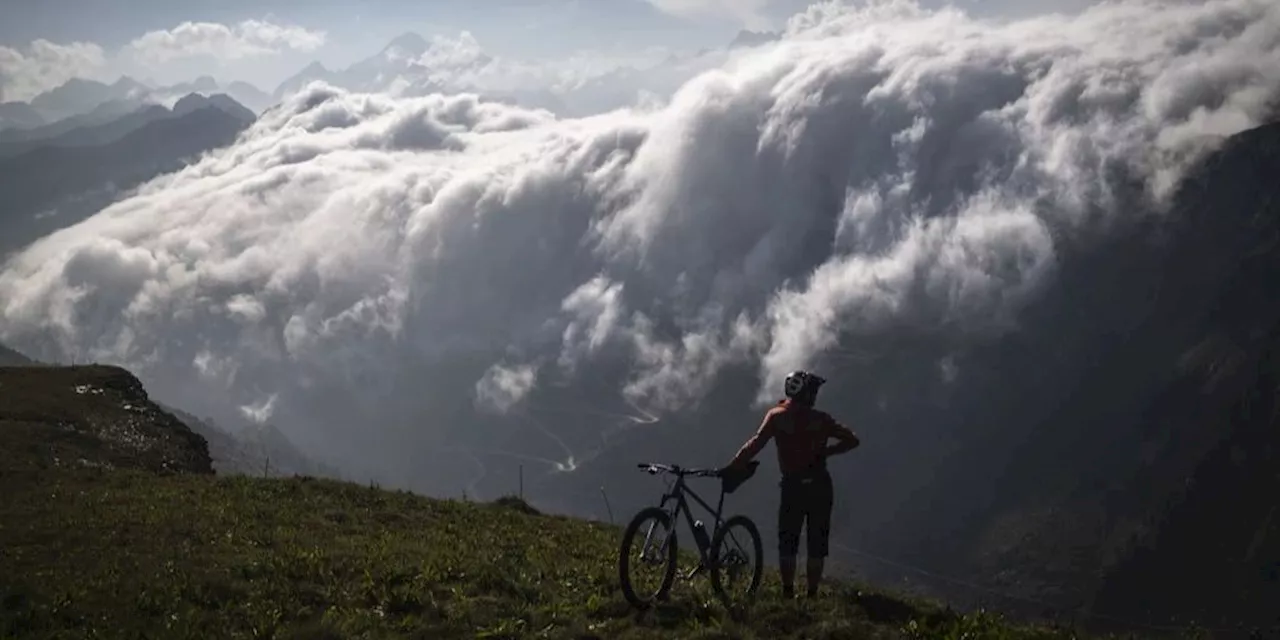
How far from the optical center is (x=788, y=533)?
1694 centimetres

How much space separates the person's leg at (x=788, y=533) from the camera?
16.7 m

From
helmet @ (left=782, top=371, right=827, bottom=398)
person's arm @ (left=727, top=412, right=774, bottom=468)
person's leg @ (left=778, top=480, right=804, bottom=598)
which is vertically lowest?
person's leg @ (left=778, top=480, right=804, bottom=598)

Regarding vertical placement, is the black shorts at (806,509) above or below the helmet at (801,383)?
below

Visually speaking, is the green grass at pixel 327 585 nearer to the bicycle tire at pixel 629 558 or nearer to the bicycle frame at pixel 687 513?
the bicycle tire at pixel 629 558

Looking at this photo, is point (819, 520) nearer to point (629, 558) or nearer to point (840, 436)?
point (840, 436)

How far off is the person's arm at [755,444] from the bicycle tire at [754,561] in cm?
143

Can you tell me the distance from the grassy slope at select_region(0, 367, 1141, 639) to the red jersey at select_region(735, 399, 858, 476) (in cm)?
253

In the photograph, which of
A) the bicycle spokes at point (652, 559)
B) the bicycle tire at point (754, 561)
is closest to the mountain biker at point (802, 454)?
the bicycle tire at point (754, 561)

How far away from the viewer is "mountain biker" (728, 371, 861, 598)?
53.5 ft

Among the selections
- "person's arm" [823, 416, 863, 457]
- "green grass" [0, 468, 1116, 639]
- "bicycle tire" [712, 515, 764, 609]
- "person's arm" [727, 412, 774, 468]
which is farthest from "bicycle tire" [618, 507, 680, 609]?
"person's arm" [823, 416, 863, 457]

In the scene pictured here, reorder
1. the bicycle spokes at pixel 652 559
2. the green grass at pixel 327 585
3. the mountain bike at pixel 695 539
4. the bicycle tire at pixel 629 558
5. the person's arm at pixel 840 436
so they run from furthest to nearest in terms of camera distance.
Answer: the person's arm at pixel 840 436, the bicycle spokes at pixel 652 559, the mountain bike at pixel 695 539, the bicycle tire at pixel 629 558, the green grass at pixel 327 585

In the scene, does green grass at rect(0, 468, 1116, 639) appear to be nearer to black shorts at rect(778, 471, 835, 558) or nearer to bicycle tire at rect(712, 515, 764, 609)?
bicycle tire at rect(712, 515, 764, 609)

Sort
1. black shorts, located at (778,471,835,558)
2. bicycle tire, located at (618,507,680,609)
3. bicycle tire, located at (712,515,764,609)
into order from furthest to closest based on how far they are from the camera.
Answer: bicycle tire, located at (712,515,764,609), black shorts, located at (778,471,835,558), bicycle tire, located at (618,507,680,609)

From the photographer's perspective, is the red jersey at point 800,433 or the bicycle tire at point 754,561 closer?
the red jersey at point 800,433
